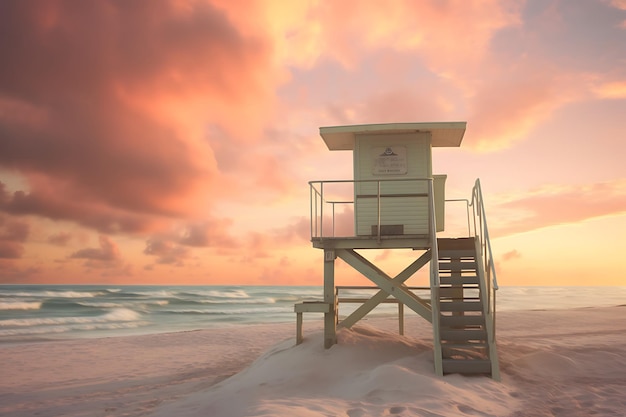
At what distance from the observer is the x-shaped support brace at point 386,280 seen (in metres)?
10.7

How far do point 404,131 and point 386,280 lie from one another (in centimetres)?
352

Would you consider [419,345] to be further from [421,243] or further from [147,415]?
[147,415]

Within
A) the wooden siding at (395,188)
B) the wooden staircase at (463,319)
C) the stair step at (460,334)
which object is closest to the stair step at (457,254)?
the wooden staircase at (463,319)

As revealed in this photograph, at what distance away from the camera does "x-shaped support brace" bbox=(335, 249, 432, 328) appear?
35.2 ft

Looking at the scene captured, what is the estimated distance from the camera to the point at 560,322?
936 inches

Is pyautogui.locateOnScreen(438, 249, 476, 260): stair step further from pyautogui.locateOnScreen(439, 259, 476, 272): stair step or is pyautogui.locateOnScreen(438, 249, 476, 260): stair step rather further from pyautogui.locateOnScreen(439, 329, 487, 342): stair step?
pyautogui.locateOnScreen(439, 329, 487, 342): stair step

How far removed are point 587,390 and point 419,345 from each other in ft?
11.5

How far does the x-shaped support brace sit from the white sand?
744mm

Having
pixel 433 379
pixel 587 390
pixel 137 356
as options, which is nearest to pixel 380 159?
pixel 433 379

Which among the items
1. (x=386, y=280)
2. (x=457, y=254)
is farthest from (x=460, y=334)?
(x=457, y=254)

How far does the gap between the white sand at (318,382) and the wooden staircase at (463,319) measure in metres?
0.33

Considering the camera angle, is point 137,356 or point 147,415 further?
point 137,356

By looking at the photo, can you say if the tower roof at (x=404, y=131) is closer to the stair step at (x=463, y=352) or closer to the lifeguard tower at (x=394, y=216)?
the lifeguard tower at (x=394, y=216)

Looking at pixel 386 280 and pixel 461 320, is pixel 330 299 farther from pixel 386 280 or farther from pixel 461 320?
pixel 461 320
